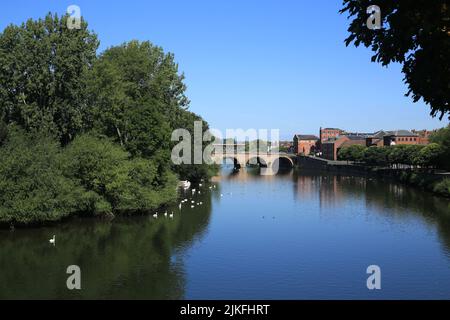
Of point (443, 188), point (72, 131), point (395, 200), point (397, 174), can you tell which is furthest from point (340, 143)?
point (72, 131)

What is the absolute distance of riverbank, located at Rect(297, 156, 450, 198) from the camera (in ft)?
233

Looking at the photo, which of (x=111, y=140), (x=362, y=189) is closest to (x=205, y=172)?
(x=362, y=189)

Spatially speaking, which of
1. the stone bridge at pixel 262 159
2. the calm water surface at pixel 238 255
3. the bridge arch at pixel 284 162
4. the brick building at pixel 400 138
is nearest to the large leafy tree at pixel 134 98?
the calm water surface at pixel 238 255

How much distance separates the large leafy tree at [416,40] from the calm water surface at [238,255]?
13.2 metres

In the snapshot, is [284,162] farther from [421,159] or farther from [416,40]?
[416,40]

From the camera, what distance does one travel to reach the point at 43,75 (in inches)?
1833

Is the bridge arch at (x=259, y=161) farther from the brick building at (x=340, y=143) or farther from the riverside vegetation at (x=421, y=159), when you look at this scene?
the riverside vegetation at (x=421, y=159)

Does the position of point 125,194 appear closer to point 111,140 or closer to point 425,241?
point 111,140

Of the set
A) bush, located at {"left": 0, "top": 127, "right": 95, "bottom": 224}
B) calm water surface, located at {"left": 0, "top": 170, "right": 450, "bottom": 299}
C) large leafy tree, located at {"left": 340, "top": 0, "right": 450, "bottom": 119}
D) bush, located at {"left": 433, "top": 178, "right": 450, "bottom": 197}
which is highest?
large leafy tree, located at {"left": 340, "top": 0, "right": 450, "bottom": 119}

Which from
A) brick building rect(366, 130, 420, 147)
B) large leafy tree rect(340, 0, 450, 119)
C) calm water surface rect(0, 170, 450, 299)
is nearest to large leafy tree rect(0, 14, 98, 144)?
calm water surface rect(0, 170, 450, 299)

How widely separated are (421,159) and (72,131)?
210ft

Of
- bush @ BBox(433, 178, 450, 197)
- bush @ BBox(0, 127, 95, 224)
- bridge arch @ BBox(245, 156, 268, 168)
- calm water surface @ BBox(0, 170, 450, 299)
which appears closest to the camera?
calm water surface @ BBox(0, 170, 450, 299)

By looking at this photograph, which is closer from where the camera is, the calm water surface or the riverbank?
the calm water surface

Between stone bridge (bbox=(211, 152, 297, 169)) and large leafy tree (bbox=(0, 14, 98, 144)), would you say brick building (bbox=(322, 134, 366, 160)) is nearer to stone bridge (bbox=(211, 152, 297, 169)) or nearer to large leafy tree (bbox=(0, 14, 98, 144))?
stone bridge (bbox=(211, 152, 297, 169))
